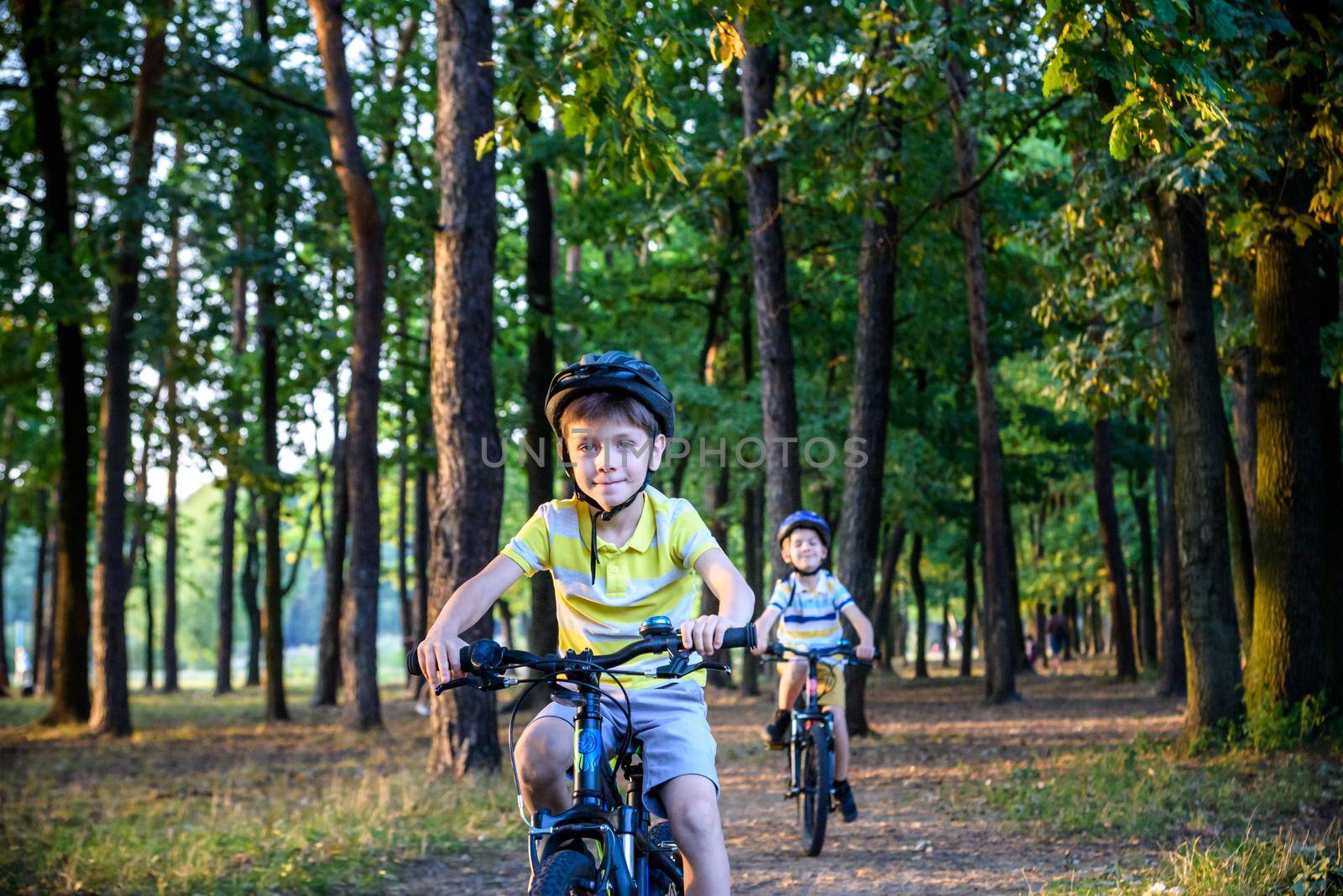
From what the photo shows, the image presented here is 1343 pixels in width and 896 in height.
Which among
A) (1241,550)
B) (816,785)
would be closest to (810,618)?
(816,785)

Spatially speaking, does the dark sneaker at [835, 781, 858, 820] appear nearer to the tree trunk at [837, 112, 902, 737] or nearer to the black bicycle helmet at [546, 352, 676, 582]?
the black bicycle helmet at [546, 352, 676, 582]

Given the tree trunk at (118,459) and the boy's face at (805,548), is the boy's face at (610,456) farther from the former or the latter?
the tree trunk at (118,459)

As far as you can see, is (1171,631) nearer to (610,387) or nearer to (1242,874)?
(1242,874)

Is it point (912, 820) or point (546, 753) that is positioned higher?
point (546, 753)

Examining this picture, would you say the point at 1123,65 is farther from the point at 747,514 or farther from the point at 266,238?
the point at 747,514

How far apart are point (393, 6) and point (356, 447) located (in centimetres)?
626

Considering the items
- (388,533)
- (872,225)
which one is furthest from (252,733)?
(388,533)

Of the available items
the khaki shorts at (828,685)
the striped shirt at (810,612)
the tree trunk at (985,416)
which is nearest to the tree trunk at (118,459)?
the tree trunk at (985,416)

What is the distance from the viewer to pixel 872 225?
15547 millimetres

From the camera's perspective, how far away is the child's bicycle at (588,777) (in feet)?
11.0

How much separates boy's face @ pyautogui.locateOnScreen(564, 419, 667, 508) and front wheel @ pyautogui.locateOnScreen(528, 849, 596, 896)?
1088mm

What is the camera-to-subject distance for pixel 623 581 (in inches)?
160

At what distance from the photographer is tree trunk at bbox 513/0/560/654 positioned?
60.3 ft

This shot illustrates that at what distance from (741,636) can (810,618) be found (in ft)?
18.9
